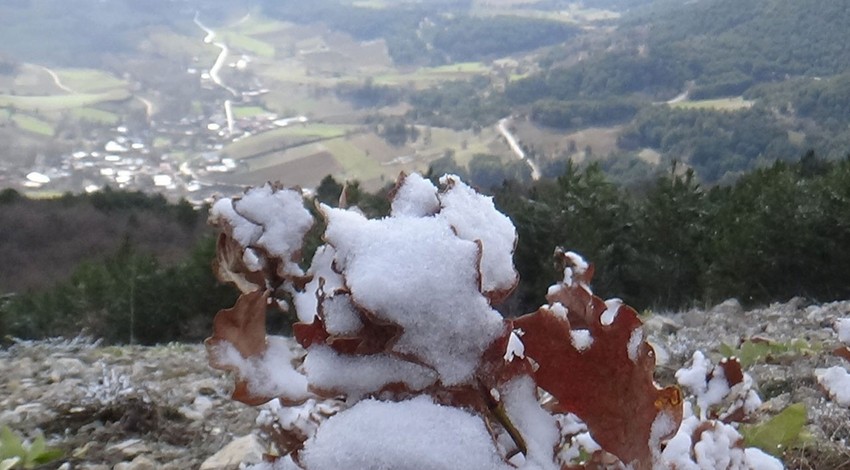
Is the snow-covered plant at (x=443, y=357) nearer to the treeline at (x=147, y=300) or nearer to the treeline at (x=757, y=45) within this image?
the treeline at (x=147, y=300)

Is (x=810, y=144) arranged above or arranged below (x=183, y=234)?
below

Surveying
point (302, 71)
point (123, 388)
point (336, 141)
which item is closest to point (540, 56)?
point (302, 71)

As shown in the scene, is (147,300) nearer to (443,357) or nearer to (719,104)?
(443,357)

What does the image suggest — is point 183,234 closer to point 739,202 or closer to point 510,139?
point 739,202

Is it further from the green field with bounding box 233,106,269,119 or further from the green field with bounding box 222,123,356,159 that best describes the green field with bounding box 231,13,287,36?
the green field with bounding box 222,123,356,159

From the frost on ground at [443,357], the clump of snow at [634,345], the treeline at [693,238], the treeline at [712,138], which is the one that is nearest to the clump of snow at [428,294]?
the frost on ground at [443,357]

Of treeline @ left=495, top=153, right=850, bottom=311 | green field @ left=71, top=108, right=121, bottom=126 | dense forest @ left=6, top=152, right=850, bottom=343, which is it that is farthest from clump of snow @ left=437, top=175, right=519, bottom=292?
green field @ left=71, top=108, right=121, bottom=126
